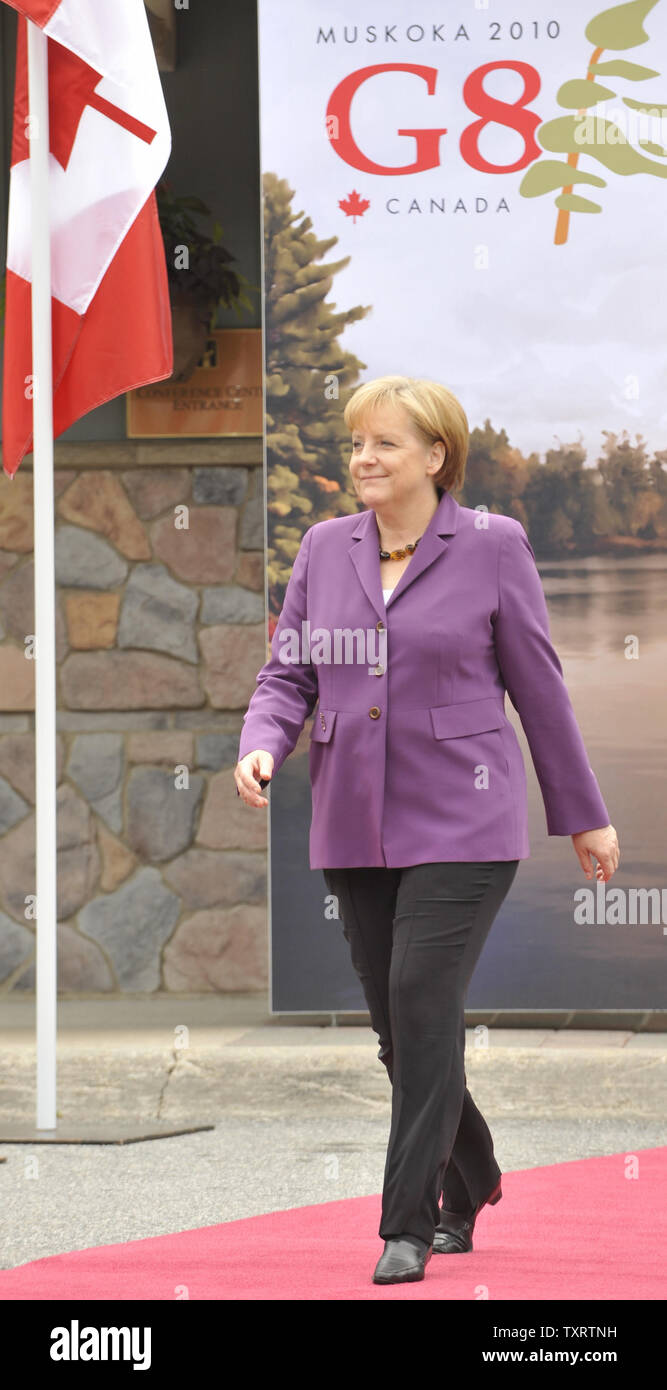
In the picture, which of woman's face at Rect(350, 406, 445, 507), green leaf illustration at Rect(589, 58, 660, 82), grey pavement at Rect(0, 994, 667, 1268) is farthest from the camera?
green leaf illustration at Rect(589, 58, 660, 82)

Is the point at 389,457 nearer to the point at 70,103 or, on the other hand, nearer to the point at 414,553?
the point at 414,553

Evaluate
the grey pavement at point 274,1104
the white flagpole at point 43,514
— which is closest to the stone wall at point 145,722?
the grey pavement at point 274,1104

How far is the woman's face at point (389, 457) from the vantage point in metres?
3.84

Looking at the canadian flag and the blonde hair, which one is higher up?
the canadian flag

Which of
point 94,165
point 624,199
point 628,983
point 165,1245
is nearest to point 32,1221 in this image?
point 165,1245

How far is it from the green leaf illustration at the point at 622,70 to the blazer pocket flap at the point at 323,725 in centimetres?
303

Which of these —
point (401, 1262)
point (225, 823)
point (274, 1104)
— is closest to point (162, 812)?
point (225, 823)

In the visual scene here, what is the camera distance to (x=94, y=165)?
5.57 metres

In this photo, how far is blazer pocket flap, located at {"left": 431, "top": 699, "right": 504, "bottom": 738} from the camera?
12.3 ft

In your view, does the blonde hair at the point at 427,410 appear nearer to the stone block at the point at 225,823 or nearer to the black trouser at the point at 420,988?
the black trouser at the point at 420,988

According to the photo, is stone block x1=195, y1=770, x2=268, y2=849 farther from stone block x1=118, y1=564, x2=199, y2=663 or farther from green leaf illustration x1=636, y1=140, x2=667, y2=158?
green leaf illustration x1=636, y1=140, x2=667, y2=158

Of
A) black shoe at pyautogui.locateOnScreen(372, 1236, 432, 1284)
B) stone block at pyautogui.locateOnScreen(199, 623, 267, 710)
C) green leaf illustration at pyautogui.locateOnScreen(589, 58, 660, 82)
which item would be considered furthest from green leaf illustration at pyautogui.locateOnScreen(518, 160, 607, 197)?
black shoe at pyautogui.locateOnScreen(372, 1236, 432, 1284)

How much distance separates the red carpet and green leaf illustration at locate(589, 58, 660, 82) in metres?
3.31

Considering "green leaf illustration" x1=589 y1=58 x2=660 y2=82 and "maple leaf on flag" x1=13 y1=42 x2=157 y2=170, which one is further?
"green leaf illustration" x1=589 y1=58 x2=660 y2=82
